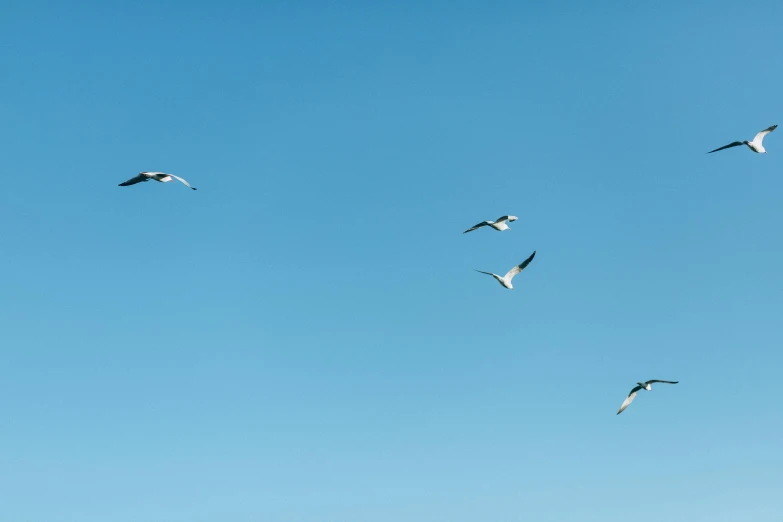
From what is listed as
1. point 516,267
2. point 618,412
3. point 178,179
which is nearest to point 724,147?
point 516,267

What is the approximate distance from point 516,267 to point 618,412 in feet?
81.8

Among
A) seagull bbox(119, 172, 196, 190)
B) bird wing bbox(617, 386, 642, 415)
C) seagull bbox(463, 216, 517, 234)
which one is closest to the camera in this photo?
seagull bbox(119, 172, 196, 190)

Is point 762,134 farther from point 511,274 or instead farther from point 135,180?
point 135,180

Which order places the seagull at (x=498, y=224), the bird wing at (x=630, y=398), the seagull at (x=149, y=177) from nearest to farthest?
the seagull at (x=149, y=177) < the seagull at (x=498, y=224) < the bird wing at (x=630, y=398)

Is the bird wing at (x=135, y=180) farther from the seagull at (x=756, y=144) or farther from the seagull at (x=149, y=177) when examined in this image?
the seagull at (x=756, y=144)

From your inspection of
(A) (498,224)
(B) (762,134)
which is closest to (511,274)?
(A) (498,224)

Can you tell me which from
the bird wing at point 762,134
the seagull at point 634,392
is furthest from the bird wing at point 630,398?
the bird wing at point 762,134

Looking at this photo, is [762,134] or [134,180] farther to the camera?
[762,134]

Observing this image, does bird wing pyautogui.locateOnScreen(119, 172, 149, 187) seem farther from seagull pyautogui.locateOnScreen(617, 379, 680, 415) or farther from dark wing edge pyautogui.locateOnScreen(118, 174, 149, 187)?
seagull pyautogui.locateOnScreen(617, 379, 680, 415)

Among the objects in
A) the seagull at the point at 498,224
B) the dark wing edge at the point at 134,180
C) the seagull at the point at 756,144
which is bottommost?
the dark wing edge at the point at 134,180

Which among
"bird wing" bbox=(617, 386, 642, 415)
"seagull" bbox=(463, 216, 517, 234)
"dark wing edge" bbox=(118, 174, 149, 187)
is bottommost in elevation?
"bird wing" bbox=(617, 386, 642, 415)

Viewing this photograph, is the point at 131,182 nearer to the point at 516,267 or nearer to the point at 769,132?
the point at 516,267

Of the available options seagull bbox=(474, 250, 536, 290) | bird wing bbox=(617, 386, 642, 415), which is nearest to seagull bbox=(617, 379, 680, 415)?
bird wing bbox=(617, 386, 642, 415)

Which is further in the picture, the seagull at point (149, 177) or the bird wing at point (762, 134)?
the bird wing at point (762, 134)
